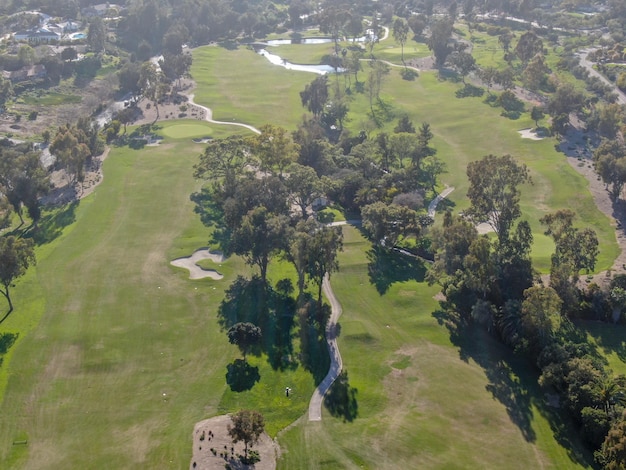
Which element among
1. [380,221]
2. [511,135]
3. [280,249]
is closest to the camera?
[280,249]

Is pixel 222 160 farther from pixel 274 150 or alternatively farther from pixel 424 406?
pixel 424 406

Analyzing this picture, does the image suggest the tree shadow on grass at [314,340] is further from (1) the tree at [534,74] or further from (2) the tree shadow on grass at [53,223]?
(1) the tree at [534,74]

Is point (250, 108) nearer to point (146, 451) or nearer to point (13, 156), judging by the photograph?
point (13, 156)

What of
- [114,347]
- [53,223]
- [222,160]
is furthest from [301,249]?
[53,223]

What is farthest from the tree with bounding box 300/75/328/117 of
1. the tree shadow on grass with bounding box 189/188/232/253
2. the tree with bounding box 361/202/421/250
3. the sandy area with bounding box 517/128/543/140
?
the tree with bounding box 361/202/421/250

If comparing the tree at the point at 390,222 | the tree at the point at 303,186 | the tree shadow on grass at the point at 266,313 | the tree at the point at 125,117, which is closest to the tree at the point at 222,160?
the tree at the point at 303,186

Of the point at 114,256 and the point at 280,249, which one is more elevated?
the point at 280,249

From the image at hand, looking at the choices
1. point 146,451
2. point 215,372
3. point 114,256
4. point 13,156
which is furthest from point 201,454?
point 13,156
